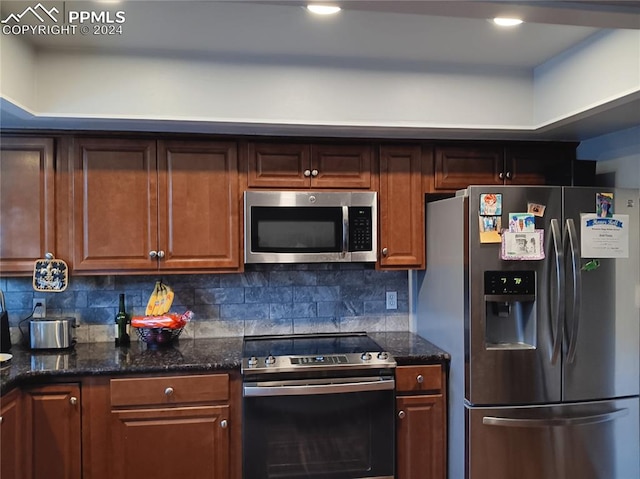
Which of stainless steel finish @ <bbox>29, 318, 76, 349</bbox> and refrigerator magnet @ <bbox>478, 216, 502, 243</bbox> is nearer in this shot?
refrigerator magnet @ <bbox>478, 216, 502, 243</bbox>

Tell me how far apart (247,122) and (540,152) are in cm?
176

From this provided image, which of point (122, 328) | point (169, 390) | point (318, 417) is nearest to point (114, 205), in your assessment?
point (122, 328)

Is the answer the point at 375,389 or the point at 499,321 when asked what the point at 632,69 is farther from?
the point at 375,389

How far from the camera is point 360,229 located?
2559 mm

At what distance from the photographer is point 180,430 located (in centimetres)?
220

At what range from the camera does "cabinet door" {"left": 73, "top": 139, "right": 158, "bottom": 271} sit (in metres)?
2.40

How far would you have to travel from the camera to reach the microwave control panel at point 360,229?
255cm

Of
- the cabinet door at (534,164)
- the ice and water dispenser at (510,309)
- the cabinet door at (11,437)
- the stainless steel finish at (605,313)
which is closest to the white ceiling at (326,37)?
the cabinet door at (534,164)

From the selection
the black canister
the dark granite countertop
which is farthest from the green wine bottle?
the black canister

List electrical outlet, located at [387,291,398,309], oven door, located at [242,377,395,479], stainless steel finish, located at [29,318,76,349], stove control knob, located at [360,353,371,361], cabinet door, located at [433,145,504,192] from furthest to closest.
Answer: electrical outlet, located at [387,291,398,309]
cabinet door, located at [433,145,504,192]
stainless steel finish, located at [29,318,76,349]
stove control knob, located at [360,353,371,361]
oven door, located at [242,377,395,479]

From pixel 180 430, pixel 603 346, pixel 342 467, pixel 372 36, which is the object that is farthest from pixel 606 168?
pixel 180 430

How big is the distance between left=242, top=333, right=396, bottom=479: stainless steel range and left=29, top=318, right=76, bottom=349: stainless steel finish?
1041mm

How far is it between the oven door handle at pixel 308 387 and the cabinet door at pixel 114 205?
0.88 meters

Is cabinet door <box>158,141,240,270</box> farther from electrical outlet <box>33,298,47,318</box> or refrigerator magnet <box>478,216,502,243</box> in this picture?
refrigerator magnet <box>478,216,502,243</box>
